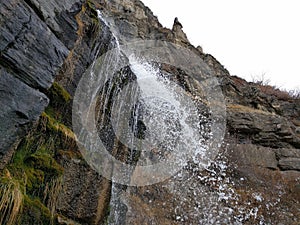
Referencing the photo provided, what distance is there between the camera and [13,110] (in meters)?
2.70

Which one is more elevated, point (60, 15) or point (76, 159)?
point (60, 15)

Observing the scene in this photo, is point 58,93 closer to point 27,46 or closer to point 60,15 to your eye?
point 60,15

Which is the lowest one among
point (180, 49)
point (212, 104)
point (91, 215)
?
point (91, 215)

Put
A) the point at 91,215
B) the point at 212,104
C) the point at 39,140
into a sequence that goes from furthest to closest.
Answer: the point at 212,104 < the point at 91,215 < the point at 39,140

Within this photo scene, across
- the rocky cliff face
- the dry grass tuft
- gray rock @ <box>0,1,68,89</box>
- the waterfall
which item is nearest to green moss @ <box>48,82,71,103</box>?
the rocky cliff face

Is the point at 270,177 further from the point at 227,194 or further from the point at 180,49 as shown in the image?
the point at 180,49

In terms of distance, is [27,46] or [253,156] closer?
[27,46]

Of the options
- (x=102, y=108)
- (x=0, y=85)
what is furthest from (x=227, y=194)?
(x=0, y=85)

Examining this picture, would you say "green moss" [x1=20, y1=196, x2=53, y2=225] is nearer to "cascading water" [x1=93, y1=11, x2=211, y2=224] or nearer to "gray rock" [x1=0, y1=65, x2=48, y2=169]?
"gray rock" [x1=0, y1=65, x2=48, y2=169]

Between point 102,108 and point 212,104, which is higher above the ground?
point 212,104

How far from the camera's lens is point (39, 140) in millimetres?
3576

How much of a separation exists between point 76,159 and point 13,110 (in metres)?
1.53

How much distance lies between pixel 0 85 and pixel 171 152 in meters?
6.19

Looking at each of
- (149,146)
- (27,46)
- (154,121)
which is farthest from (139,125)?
(27,46)
